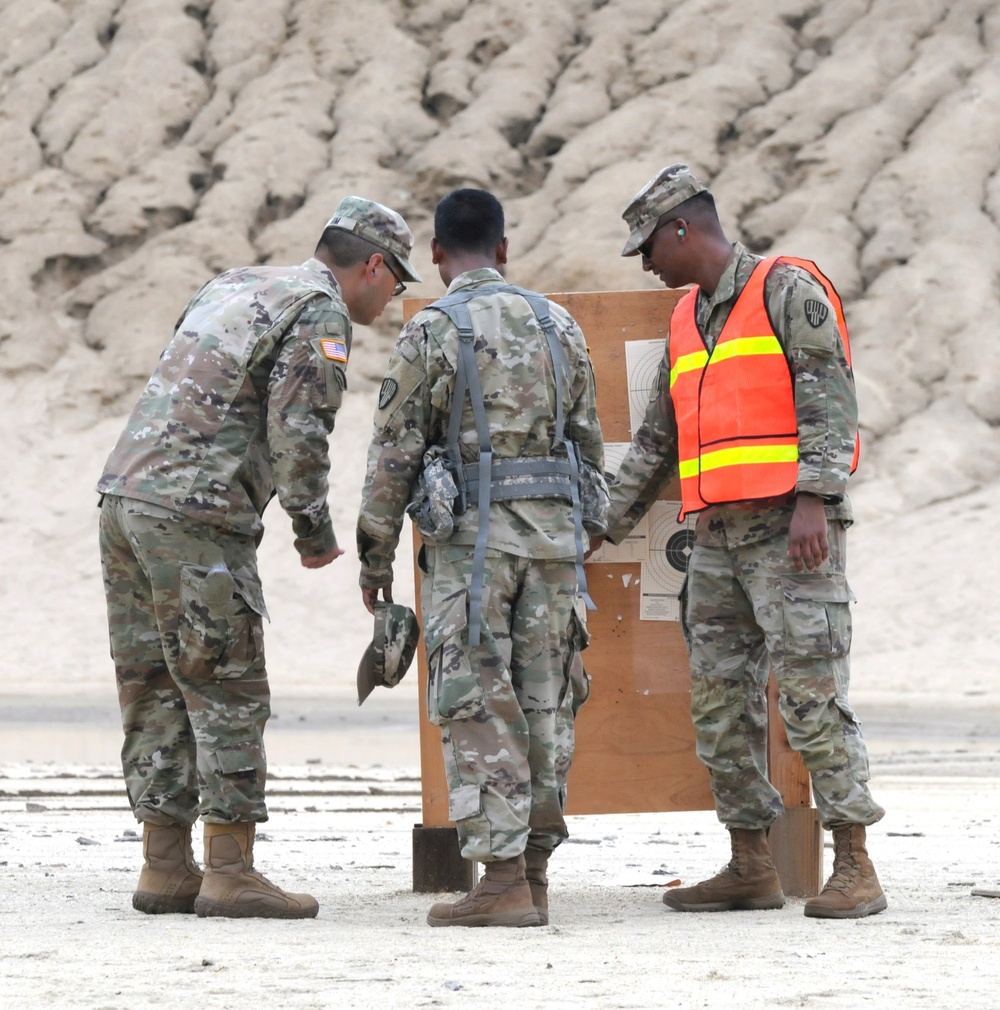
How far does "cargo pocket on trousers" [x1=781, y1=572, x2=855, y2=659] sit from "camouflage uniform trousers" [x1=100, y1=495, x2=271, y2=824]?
4.70ft

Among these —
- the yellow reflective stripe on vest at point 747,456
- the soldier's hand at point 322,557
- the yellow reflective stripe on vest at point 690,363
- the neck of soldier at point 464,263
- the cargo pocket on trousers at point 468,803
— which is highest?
the neck of soldier at point 464,263

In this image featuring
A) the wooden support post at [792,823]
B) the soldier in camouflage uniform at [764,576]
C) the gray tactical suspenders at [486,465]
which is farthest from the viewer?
the wooden support post at [792,823]

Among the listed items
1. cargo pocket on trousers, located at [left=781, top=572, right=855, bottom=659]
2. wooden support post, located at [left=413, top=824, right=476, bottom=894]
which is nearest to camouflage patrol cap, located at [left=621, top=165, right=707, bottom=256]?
cargo pocket on trousers, located at [left=781, top=572, right=855, bottom=659]

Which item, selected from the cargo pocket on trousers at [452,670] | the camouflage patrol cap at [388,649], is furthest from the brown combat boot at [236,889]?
the cargo pocket on trousers at [452,670]

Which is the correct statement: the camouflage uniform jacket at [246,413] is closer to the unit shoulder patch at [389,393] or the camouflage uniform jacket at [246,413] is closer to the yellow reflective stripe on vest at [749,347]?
the unit shoulder patch at [389,393]

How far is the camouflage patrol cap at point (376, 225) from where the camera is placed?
478 cm

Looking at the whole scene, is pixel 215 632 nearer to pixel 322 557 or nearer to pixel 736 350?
pixel 322 557

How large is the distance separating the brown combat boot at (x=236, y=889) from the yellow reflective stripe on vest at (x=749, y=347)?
187 cm

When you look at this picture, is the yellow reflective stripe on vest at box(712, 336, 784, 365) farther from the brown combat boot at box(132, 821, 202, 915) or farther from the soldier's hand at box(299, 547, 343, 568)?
the brown combat boot at box(132, 821, 202, 915)

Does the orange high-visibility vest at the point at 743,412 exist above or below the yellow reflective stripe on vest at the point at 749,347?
below

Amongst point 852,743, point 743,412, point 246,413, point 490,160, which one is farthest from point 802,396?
point 490,160

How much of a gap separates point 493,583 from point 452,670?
254mm

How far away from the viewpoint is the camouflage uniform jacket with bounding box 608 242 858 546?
4535 millimetres

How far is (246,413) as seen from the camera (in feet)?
15.1
